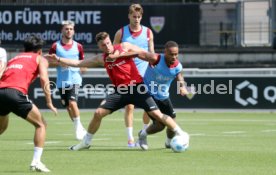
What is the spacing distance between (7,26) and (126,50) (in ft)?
80.8

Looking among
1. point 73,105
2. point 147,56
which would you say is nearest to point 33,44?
point 147,56

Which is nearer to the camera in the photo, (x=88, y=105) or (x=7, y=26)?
(x=88, y=105)

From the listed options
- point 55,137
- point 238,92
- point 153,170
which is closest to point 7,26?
point 238,92

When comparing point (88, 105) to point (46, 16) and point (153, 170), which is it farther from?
point (153, 170)

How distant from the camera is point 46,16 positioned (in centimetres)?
4081

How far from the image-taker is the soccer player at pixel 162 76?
16.9m

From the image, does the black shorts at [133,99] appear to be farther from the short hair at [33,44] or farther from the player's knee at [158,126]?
the short hair at [33,44]

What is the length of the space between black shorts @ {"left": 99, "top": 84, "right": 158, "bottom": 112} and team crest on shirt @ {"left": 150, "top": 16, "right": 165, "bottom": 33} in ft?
77.1

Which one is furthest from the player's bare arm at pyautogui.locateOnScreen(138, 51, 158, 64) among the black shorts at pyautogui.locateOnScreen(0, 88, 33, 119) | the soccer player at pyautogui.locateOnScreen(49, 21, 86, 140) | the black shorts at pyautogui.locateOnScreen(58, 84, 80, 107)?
the black shorts at pyautogui.locateOnScreen(58, 84, 80, 107)

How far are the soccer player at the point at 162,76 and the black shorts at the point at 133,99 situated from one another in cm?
37

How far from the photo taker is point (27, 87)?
14039 mm

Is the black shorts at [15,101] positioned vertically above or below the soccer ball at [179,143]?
above

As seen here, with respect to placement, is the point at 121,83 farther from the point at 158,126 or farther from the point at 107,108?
the point at 158,126

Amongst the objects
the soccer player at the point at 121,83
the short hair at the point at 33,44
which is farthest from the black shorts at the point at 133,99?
the short hair at the point at 33,44
